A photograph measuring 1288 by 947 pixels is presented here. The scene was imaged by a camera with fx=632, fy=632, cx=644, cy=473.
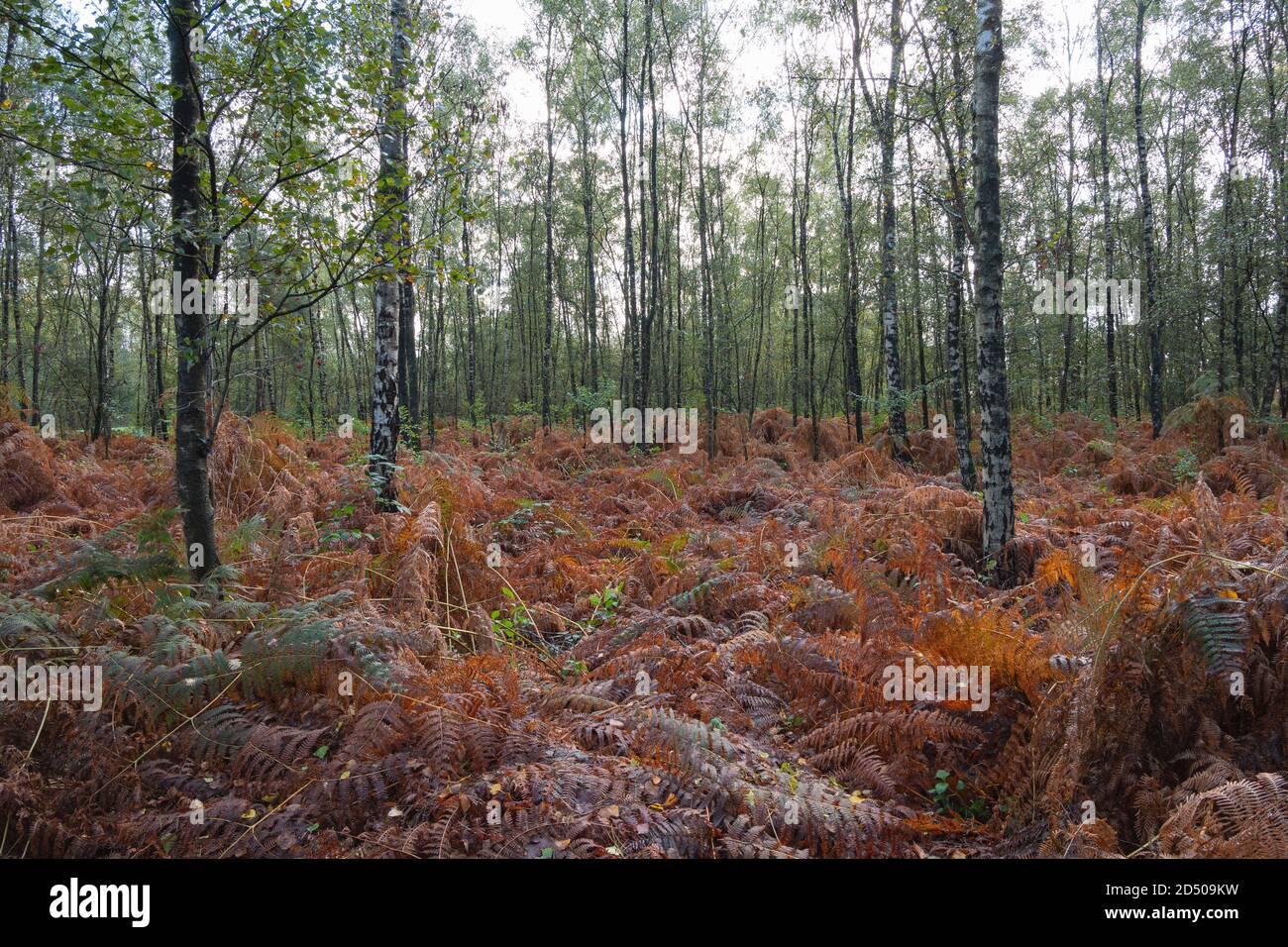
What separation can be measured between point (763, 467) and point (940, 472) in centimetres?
360

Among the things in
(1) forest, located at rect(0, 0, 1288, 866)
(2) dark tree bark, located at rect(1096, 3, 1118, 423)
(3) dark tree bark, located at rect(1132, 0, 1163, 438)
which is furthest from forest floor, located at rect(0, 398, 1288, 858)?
(2) dark tree bark, located at rect(1096, 3, 1118, 423)

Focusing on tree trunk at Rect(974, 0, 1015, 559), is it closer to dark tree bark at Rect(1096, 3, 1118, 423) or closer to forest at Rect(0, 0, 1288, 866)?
forest at Rect(0, 0, 1288, 866)

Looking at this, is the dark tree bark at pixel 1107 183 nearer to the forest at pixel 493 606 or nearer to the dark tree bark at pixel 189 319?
the forest at pixel 493 606

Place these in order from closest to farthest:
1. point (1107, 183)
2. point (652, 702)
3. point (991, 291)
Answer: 1. point (652, 702)
2. point (991, 291)
3. point (1107, 183)

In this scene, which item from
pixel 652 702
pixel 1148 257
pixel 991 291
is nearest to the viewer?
pixel 652 702

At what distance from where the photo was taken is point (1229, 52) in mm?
16109

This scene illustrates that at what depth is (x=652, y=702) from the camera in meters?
3.78

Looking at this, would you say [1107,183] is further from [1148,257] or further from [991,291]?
[991,291]

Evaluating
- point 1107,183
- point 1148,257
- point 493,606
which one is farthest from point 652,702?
point 1107,183

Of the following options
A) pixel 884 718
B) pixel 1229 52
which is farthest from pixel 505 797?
pixel 1229 52

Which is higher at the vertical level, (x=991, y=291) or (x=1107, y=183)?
(x=1107, y=183)

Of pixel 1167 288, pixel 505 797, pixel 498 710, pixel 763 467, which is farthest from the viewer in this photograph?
pixel 1167 288

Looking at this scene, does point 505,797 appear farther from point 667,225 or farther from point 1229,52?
point 1229,52

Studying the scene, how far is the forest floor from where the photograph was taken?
101 inches
